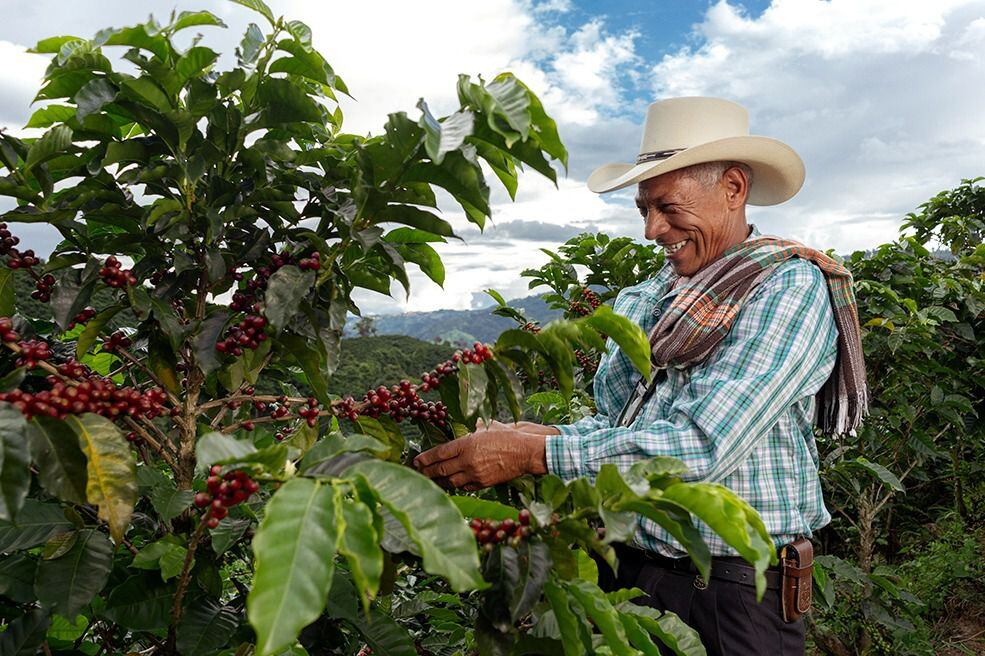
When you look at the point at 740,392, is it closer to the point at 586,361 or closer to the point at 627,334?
the point at 627,334

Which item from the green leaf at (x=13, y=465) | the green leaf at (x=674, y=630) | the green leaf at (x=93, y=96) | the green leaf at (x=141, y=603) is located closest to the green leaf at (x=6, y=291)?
the green leaf at (x=93, y=96)

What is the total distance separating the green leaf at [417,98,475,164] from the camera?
1104mm

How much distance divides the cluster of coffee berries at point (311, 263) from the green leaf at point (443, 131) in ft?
1.20

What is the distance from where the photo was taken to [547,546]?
109 centimetres

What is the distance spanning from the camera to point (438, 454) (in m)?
1.63

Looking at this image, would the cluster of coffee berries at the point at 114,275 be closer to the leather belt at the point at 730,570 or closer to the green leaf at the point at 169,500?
the green leaf at the point at 169,500

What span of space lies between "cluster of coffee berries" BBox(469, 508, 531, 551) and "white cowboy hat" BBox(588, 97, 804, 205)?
1.32 meters

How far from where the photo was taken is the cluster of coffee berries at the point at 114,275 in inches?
53.6

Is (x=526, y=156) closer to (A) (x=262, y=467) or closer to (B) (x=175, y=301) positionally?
(A) (x=262, y=467)

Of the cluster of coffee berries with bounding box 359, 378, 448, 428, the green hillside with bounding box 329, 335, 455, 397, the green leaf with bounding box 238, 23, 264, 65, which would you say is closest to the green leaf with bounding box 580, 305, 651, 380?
the cluster of coffee berries with bounding box 359, 378, 448, 428

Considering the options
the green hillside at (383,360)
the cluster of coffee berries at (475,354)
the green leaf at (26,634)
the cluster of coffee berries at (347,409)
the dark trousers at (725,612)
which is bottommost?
the green hillside at (383,360)

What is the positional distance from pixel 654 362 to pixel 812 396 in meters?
0.45

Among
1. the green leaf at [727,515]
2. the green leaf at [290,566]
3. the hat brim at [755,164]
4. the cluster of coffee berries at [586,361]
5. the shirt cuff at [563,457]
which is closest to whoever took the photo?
the green leaf at [290,566]

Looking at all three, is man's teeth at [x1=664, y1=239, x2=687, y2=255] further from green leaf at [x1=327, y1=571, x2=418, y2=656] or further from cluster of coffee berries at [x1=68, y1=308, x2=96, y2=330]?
cluster of coffee berries at [x1=68, y1=308, x2=96, y2=330]
